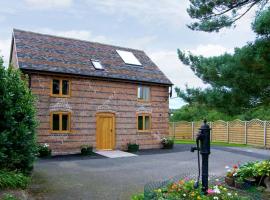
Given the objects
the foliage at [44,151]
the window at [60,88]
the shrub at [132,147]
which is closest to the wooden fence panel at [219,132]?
the shrub at [132,147]

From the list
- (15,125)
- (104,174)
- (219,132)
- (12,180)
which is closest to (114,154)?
(104,174)

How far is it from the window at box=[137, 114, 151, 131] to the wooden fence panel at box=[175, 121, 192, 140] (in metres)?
12.3

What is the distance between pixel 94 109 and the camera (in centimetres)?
2048

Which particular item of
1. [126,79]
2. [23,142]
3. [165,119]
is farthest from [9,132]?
[165,119]

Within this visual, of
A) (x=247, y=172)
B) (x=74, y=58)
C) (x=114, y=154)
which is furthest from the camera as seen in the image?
(x=74, y=58)

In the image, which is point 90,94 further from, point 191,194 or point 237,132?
point 237,132

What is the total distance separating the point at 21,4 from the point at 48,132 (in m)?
7.95

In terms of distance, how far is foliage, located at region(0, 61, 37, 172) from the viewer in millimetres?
9891

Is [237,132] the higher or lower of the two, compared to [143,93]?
lower

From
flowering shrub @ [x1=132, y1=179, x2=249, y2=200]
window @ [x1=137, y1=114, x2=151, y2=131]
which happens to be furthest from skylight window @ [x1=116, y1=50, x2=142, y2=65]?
flowering shrub @ [x1=132, y1=179, x2=249, y2=200]

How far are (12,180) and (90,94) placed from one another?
11.7 meters

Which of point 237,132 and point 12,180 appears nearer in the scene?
point 12,180

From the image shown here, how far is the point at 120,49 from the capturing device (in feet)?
83.8

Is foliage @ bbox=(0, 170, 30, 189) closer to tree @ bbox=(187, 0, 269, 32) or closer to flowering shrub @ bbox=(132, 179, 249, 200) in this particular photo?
flowering shrub @ bbox=(132, 179, 249, 200)
